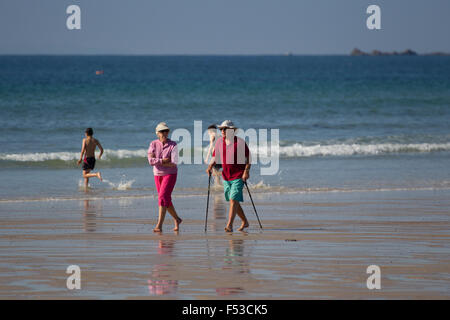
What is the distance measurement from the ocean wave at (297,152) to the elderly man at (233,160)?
36.1 feet

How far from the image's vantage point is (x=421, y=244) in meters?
9.05

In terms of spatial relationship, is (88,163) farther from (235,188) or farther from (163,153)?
(235,188)

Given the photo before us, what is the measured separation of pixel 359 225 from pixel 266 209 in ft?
7.58

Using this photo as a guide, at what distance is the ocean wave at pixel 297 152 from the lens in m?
21.0

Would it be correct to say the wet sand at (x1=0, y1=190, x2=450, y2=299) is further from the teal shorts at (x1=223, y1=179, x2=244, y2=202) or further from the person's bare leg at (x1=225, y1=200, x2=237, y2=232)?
the teal shorts at (x1=223, y1=179, x2=244, y2=202)

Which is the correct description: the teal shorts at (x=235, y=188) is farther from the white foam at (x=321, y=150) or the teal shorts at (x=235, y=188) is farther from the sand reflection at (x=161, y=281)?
the white foam at (x=321, y=150)

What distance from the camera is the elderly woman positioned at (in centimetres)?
1003

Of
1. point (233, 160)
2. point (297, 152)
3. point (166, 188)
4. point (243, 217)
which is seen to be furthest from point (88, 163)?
point (297, 152)

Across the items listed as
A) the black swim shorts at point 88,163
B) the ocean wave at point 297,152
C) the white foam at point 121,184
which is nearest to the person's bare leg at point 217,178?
the white foam at point 121,184

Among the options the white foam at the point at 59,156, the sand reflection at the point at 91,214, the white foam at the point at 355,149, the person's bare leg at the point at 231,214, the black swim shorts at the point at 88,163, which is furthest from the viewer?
the white foam at the point at 355,149

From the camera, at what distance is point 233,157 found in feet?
32.8

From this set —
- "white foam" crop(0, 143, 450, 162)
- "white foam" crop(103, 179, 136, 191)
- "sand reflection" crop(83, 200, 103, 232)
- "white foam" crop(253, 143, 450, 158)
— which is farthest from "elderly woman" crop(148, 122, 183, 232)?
"white foam" crop(253, 143, 450, 158)

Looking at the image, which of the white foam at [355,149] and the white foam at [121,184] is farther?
the white foam at [355,149]
